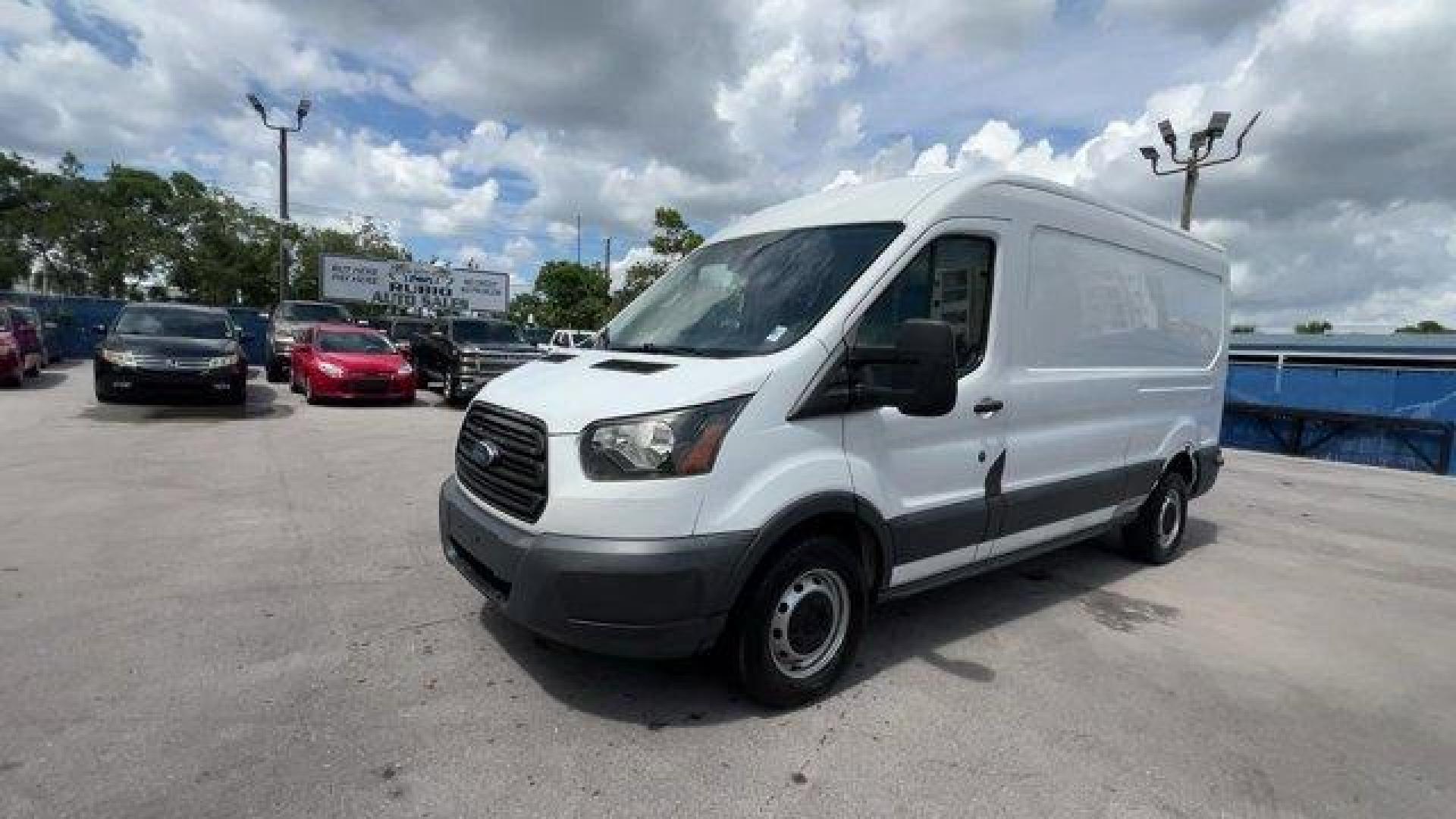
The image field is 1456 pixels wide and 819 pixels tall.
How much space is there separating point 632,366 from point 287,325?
17.9 meters

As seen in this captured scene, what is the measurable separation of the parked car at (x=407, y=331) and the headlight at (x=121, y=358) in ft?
22.5

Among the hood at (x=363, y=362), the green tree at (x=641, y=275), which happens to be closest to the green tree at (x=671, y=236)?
the green tree at (x=641, y=275)

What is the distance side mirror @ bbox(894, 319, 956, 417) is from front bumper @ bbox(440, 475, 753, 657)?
925 millimetres

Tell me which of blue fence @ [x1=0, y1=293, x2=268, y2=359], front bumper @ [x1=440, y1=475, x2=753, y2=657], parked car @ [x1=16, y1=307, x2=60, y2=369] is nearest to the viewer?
front bumper @ [x1=440, y1=475, x2=753, y2=657]

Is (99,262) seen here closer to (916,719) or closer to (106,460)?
(106,460)

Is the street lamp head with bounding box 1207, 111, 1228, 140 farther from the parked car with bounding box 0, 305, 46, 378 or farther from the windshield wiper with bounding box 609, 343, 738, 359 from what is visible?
the parked car with bounding box 0, 305, 46, 378

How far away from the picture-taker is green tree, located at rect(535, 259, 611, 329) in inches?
2237

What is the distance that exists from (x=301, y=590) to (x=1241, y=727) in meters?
4.96

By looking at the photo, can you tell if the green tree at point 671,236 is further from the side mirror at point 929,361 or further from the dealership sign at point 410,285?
the side mirror at point 929,361

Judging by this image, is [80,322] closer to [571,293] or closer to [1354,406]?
[1354,406]

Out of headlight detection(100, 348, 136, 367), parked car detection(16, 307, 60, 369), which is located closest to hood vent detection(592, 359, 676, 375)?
headlight detection(100, 348, 136, 367)

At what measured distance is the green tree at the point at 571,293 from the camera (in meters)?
56.8

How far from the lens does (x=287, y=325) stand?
1803 centimetres

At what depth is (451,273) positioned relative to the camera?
37719 millimetres
